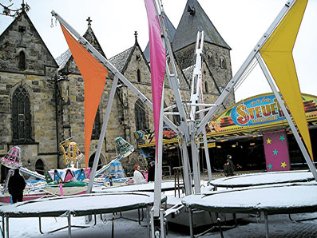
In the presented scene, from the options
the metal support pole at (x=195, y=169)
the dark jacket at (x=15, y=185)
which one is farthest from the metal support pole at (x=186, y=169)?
the dark jacket at (x=15, y=185)

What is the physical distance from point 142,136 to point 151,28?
820 inches

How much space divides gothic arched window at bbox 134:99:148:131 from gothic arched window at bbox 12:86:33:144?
843 centimetres

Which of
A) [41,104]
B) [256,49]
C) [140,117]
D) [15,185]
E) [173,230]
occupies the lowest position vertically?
[173,230]

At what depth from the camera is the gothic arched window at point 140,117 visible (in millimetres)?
26625

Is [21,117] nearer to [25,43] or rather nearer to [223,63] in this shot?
[25,43]

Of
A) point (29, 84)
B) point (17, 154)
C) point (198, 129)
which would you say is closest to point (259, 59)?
point (198, 129)

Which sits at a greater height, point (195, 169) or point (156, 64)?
point (156, 64)

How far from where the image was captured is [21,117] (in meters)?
21.0

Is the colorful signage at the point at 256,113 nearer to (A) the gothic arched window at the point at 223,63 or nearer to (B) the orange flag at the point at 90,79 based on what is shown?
(B) the orange flag at the point at 90,79

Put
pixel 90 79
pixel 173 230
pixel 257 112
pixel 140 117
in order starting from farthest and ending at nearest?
pixel 140 117, pixel 257 112, pixel 90 79, pixel 173 230

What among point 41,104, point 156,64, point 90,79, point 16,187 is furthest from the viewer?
point 41,104

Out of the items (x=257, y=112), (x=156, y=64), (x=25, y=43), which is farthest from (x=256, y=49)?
(x=25, y=43)

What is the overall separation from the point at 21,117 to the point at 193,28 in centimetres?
2785

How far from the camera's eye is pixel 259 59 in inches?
261
